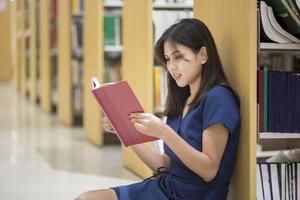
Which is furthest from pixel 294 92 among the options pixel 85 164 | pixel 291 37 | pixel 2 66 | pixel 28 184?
pixel 2 66

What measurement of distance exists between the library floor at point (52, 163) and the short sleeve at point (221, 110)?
126cm

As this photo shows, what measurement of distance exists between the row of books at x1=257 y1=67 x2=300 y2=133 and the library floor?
1.27m

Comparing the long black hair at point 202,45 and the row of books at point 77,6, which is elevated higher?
the row of books at point 77,6

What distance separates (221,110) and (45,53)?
555 cm

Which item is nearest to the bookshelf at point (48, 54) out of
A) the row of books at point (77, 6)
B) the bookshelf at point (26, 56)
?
the row of books at point (77, 6)

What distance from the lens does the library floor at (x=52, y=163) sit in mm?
3166

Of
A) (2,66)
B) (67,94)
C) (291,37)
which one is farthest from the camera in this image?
(2,66)

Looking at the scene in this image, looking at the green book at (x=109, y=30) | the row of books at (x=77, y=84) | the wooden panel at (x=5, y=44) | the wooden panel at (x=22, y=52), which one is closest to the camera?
the green book at (x=109, y=30)

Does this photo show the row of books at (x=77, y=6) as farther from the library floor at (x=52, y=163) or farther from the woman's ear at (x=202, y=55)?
the woman's ear at (x=202, y=55)

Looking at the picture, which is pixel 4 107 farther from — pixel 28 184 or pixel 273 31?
pixel 273 31

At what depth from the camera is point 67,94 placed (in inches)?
233

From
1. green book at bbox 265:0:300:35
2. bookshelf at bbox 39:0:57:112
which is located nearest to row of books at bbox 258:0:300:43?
green book at bbox 265:0:300:35

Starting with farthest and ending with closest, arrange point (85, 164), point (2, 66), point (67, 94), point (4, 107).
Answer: point (2, 66), point (4, 107), point (67, 94), point (85, 164)

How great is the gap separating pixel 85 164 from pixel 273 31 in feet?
6.79
